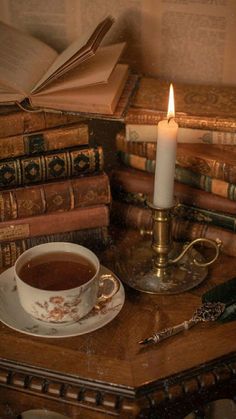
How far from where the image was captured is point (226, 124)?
2.79 ft

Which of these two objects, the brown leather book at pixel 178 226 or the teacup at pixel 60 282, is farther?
the brown leather book at pixel 178 226

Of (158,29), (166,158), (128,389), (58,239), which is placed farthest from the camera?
(158,29)

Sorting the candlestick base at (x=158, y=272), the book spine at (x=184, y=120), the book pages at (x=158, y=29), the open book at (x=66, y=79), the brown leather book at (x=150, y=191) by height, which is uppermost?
the book pages at (x=158, y=29)

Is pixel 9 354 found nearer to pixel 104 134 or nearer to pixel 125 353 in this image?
pixel 125 353

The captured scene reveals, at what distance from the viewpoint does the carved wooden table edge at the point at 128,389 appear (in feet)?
2.16

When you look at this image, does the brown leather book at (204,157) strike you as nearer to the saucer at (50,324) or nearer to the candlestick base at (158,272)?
the candlestick base at (158,272)

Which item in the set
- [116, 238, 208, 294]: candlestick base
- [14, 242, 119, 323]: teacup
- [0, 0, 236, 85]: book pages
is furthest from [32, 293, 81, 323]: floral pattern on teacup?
[0, 0, 236, 85]: book pages

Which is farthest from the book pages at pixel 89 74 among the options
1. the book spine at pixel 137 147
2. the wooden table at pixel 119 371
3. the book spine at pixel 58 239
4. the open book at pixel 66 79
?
the wooden table at pixel 119 371

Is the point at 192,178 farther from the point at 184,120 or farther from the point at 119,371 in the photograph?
the point at 119,371

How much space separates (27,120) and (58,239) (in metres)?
0.18

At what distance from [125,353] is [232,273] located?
23 cm

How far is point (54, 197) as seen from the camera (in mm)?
843

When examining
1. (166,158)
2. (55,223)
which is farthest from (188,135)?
(55,223)

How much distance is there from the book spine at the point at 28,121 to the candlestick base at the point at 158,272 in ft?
0.75
